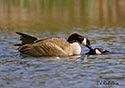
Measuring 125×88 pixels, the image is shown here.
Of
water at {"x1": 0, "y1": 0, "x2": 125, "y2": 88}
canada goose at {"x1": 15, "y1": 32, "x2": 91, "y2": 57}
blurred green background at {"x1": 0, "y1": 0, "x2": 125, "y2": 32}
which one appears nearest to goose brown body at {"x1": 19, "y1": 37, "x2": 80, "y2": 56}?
canada goose at {"x1": 15, "y1": 32, "x2": 91, "y2": 57}

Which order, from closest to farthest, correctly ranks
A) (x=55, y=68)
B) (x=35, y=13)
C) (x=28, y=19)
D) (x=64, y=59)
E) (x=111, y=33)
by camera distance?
(x=55, y=68)
(x=64, y=59)
(x=111, y=33)
(x=28, y=19)
(x=35, y=13)

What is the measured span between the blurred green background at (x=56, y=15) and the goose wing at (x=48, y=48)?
23.7 feet

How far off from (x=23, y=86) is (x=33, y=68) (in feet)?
7.09

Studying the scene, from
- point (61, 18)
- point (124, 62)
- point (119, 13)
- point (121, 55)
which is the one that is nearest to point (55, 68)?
point (124, 62)

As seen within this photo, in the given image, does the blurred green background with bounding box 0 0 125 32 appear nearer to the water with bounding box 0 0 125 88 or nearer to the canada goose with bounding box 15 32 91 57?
the water with bounding box 0 0 125 88

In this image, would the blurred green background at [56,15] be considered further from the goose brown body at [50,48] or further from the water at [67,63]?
the goose brown body at [50,48]

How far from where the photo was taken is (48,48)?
12.3m

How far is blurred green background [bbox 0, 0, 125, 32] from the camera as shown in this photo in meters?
21.6

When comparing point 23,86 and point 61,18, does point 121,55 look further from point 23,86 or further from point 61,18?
point 61,18

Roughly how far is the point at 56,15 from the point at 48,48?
48.8ft

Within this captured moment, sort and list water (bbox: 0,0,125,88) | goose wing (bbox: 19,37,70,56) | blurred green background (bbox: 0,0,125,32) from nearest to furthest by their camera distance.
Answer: water (bbox: 0,0,125,88) < goose wing (bbox: 19,37,70,56) < blurred green background (bbox: 0,0,125,32)

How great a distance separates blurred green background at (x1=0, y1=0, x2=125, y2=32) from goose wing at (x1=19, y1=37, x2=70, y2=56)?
7239mm

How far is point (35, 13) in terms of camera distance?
28406 millimetres

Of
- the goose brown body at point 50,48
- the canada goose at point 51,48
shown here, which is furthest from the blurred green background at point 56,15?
the goose brown body at point 50,48
